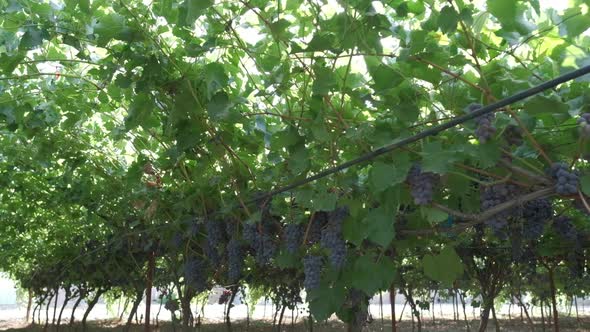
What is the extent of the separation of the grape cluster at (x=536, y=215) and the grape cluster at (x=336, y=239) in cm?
94

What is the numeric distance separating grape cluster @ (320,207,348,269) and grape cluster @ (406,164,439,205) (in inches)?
30.2

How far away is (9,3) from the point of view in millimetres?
2477

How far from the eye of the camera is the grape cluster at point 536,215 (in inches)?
A: 113

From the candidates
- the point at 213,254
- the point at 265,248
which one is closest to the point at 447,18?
the point at 265,248

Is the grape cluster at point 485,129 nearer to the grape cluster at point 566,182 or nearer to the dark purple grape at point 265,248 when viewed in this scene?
the grape cluster at point 566,182

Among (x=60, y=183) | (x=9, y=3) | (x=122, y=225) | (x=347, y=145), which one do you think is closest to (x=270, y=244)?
(x=347, y=145)

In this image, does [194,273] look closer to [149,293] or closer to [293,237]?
[293,237]

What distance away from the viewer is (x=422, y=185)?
2.46m

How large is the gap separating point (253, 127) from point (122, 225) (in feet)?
13.5

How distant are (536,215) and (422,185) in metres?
0.83

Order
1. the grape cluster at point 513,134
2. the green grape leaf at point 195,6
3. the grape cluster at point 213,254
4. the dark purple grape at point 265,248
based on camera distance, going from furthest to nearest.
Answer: the grape cluster at point 213,254 → the dark purple grape at point 265,248 → the grape cluster at point 513,134 → the green grape leaf at point 195,6

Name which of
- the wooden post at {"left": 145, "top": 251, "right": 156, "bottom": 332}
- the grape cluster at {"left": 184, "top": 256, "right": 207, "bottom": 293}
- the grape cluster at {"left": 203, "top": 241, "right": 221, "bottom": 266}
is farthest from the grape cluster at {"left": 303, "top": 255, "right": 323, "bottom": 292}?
the wooden post at {"left": 145, "top": 251, "right": 156, "bottom": 332}

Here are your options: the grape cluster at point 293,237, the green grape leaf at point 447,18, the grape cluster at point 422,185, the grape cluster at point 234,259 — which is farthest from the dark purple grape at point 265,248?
the green grape leaf at point 447,18

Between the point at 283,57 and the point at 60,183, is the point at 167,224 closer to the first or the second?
the point at 60,183
